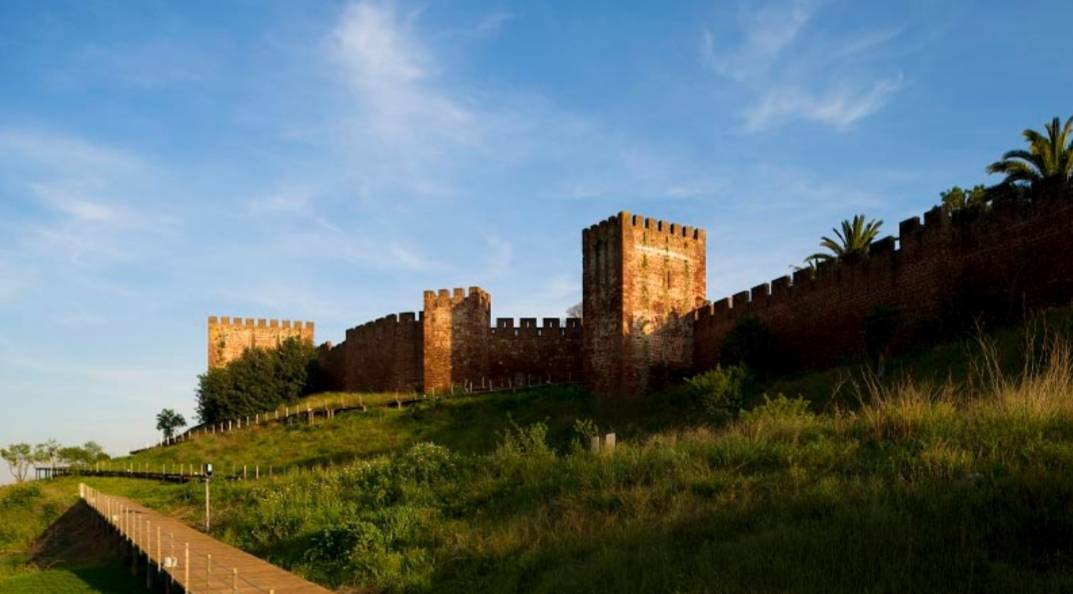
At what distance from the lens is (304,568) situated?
38.7 feet

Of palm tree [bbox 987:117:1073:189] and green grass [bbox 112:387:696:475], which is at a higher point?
palm tree [bbox 987:117:1073:189]

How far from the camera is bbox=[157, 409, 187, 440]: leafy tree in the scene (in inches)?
2008

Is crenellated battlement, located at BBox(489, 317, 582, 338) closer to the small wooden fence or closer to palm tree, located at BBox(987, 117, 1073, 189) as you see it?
the small wooden fence

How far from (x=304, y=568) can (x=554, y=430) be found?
1548 cm

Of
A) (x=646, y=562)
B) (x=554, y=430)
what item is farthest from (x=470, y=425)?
(x=646, y=562)

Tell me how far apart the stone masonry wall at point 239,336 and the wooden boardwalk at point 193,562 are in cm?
3304

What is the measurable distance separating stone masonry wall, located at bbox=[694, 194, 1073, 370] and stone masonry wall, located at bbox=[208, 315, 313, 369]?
3510 cm

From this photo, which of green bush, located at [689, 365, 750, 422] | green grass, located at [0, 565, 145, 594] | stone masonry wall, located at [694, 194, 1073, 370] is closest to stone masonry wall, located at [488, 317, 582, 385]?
stone masonry wall, located at [694, 194, 1073, 370]

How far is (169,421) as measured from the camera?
51281 mm

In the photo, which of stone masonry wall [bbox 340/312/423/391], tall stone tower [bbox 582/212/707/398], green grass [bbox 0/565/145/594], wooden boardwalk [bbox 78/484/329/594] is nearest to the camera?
wooden boardwalk [bbox 78/484/329/594]

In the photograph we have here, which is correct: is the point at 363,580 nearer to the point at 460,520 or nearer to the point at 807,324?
the point at 460,520

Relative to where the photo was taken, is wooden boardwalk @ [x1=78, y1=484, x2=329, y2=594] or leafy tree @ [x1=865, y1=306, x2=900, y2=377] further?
leafy tree @ [x1=865, y1=306, x2=900, y2=377]

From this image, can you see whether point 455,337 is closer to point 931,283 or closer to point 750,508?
point 931,283

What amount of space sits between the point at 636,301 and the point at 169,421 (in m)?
35.5
